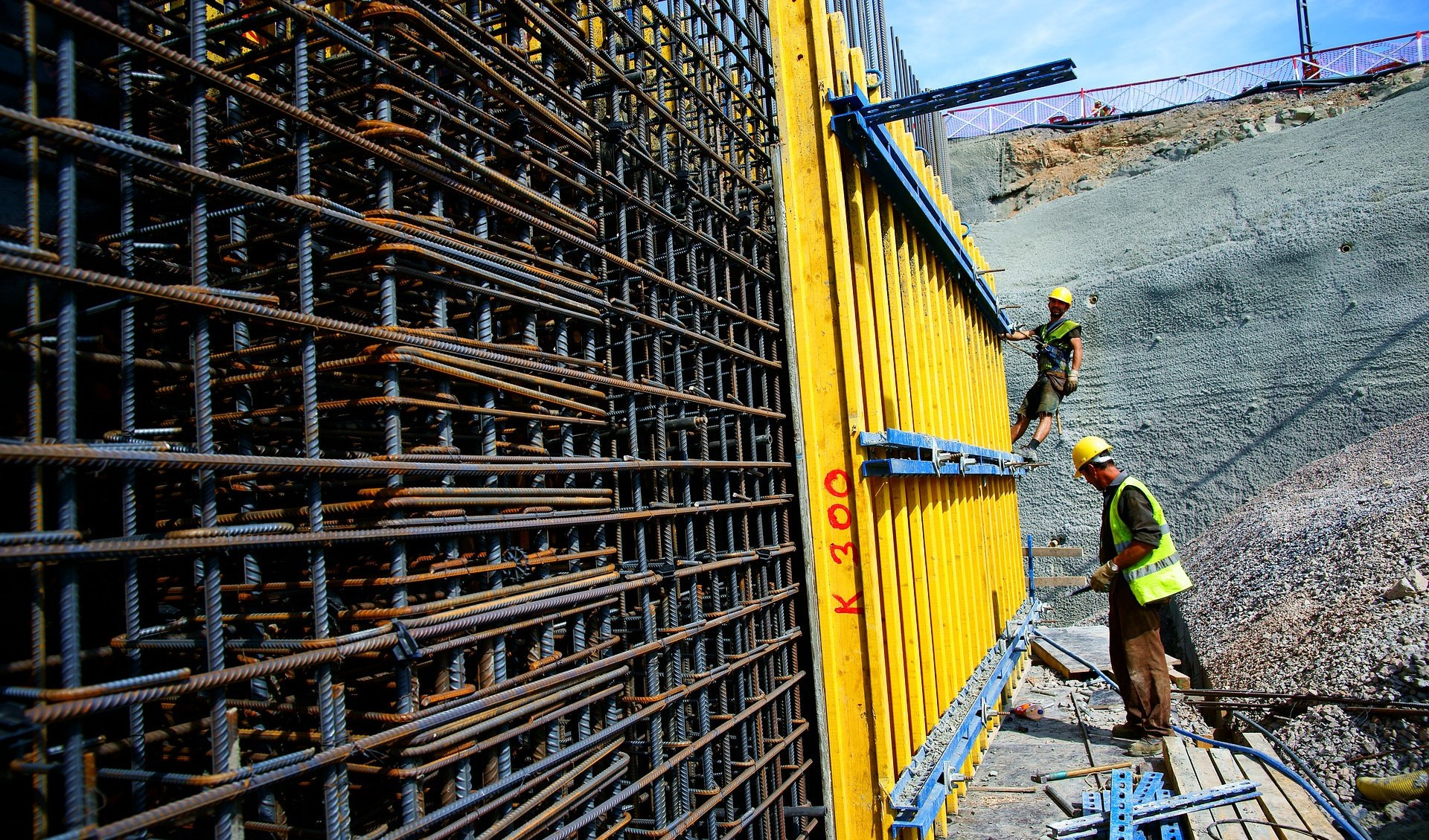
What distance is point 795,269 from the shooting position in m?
3.75

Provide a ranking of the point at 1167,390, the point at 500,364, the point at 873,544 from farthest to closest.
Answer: the point at 1167,390, the point at 873,544, the point at 500,364

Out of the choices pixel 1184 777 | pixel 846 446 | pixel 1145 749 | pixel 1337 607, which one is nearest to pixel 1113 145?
pixel 1337 607

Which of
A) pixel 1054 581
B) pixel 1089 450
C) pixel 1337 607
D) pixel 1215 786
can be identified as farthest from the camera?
pixel 1054 581

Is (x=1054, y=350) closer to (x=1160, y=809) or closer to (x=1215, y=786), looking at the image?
(x=1215, y=786)

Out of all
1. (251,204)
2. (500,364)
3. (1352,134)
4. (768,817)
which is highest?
(1352,134)

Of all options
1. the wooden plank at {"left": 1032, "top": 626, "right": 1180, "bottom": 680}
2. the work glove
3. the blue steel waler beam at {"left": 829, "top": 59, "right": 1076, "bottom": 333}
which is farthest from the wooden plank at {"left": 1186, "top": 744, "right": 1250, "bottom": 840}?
the blue steel waler beam at {"left": 829, "top": 59, "right": 1076, "bottom": 333}

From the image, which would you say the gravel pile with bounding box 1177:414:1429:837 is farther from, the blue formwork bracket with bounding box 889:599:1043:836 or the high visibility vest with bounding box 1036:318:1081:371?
the high visibility vest with bounding box 1036:318:1081:371

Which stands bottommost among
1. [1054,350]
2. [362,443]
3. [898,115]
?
[362,443]

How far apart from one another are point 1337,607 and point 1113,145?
795 inches

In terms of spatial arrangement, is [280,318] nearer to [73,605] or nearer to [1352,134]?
[73,605]

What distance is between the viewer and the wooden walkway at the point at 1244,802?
4020 mm

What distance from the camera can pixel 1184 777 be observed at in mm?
4609

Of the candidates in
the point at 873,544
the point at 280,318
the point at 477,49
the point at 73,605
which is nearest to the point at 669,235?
the point at 477,49

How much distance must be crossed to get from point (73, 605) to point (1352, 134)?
2219 centimetres
